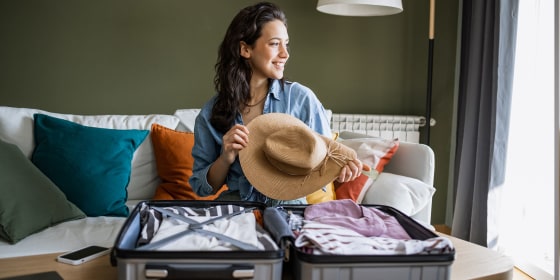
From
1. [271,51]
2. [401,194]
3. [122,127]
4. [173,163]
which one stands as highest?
[271,51]

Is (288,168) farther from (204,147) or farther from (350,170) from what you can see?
(204,147)

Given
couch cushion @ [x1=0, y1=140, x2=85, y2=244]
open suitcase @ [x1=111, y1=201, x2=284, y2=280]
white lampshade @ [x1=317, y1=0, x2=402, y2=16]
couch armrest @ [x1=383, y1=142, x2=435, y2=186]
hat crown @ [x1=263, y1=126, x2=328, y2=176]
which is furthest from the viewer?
white lampshade @ [x1=317, y1=0, x2=402, y2=16]

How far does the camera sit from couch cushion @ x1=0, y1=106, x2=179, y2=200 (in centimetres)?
236

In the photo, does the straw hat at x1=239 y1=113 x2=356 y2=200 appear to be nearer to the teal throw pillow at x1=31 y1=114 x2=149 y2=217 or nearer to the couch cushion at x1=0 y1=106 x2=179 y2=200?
the teal throw pillow at x1=31 y1=114 x2=149 y2=217

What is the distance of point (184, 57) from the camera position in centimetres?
331

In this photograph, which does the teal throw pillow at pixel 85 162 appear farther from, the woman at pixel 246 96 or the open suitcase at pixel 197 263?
the open suitcase at pixel 197 263

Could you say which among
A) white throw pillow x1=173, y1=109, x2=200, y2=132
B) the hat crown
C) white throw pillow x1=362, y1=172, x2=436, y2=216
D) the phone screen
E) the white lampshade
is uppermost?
the white lampshade

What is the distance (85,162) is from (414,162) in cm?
147

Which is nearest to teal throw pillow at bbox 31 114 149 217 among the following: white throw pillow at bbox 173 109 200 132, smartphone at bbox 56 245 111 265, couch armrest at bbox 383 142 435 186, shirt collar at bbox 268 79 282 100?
white throw pillow at bbox 173 109 200 132

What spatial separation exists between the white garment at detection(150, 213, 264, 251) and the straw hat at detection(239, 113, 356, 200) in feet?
0.75

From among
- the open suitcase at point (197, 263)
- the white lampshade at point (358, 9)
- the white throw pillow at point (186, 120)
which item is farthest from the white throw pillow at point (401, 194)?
the open suitcase at point (197, 263)

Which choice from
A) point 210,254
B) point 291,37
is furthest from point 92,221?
point 291,37

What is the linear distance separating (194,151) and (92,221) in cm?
72

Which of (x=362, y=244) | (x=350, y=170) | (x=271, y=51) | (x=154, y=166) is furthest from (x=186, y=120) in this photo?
(x=362, y=244)
